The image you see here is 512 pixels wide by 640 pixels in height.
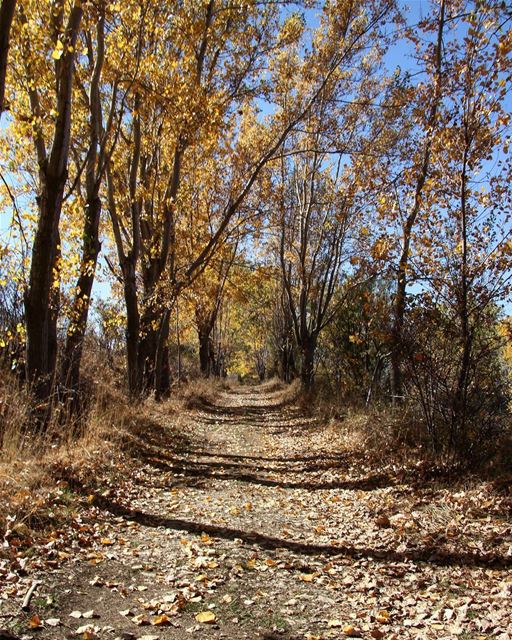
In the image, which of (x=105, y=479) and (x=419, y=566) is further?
(x=105, y=479)

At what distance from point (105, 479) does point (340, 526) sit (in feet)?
10.0

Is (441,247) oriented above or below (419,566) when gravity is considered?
above

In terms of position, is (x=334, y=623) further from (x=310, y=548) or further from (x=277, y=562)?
(x=310, y=548)

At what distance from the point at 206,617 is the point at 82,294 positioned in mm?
7248

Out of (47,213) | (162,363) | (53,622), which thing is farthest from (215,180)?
(53,622)

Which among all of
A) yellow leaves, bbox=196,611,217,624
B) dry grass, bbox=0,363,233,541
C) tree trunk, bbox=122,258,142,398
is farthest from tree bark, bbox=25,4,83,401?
tree trunk, bbox=122,258,142,398

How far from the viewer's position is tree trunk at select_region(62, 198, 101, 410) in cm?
911

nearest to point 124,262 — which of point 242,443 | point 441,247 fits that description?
point 242,443

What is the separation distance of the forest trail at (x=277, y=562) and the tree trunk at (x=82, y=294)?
2.92 metres

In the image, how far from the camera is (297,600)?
3.97 metres

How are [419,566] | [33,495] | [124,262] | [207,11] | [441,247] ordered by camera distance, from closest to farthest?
[419,566] < [33,495] < [441,247] < [207,11] < [124,262]

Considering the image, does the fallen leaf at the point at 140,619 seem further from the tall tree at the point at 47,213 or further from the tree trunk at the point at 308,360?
the tree trunk at the point at 308,360

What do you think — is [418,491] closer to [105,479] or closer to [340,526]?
[340,526]

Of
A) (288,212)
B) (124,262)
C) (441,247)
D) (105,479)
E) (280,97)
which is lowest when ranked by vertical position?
(105,479)
